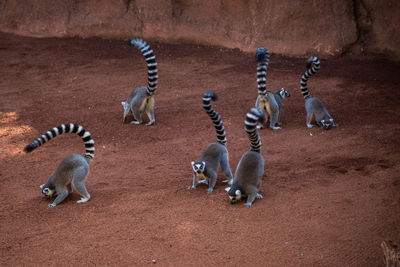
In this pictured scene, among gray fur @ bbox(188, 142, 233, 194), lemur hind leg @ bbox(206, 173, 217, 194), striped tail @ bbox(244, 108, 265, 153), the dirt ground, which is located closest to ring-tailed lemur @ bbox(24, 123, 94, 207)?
the dirt ground

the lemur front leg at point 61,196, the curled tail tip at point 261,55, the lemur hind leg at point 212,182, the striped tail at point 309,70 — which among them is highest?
the curled tail tip at point 261,55

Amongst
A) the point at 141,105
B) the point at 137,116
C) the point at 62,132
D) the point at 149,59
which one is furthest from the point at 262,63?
the point at 62,132

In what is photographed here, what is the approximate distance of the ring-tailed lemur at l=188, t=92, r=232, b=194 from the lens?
19.7 ft

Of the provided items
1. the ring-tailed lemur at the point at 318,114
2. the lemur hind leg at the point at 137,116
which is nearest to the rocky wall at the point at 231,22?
the ring-tailed lemur at the point at 318,114

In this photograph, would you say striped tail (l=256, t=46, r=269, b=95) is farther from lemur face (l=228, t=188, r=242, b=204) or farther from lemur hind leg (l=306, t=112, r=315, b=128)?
lemur face (l=228, t=188, r=242, b=204)

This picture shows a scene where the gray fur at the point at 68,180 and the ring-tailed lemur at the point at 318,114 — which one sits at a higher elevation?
the ring-tailed lemur at the point at 318,114

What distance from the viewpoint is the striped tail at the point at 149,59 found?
8414 millimetres

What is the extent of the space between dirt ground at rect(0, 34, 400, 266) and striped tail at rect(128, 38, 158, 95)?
0.87 metres

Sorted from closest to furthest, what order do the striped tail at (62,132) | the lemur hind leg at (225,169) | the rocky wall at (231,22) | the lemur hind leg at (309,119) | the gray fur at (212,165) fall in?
the striped tail at (62,132), the gray fur at (212,165), the lemur hind leg at (225,169), the lemur hind leg at (309,119), the rocky wall at (231,22)

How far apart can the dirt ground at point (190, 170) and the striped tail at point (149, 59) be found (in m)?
0.87

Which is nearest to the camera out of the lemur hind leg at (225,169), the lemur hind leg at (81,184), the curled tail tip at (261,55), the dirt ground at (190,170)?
the dirt ground at (190,170)

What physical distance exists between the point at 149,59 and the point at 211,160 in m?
3.14

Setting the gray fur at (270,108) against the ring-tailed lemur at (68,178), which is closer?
the ring-tailed lemur at (68,178)

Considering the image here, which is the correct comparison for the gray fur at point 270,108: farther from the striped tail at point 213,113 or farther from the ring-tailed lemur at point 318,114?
the striped tail at point 213,113
